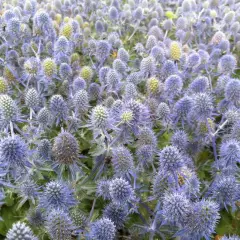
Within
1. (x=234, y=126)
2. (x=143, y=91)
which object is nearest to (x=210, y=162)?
(x=234, y=126)

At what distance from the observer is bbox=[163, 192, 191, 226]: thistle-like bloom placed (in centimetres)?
160

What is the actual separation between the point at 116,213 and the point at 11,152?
69 cm

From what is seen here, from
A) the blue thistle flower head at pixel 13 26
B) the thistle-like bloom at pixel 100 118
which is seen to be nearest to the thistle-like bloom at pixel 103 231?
the thistle-like bloom at pixel 100 118

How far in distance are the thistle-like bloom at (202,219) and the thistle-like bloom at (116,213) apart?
386 millimetres

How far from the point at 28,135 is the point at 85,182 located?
528mm

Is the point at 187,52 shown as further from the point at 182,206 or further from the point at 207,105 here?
the point at 182,206

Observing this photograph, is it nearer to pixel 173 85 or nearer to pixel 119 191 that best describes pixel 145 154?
pixel 119 191

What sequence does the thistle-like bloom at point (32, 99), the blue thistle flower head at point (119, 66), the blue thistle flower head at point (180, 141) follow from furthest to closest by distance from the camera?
the blue thistle flower head at point (119, 66) → the thistle-like bloom at point (32, 99) → the blue thistle flower head at point (180, 141)

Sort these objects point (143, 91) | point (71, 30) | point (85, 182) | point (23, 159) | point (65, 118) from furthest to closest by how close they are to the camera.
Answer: point (71, 30), point (143, 91), point (65, 118), point (85, 182), point (23, 159)

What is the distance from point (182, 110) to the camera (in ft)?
7.96

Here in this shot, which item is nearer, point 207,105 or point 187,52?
point 207,105

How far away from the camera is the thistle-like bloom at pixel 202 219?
5.26ft

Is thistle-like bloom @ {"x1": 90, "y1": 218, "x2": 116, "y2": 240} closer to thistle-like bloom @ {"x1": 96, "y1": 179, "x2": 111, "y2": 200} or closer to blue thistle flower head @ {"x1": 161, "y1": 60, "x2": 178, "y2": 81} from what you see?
thistle-like bloom @ {"x1": 96, "y1": 179, "x2": 111, "y2": 200}

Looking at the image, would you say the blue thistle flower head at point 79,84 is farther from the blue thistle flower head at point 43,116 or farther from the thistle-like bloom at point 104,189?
the thistle-like bloom at point 104,189
